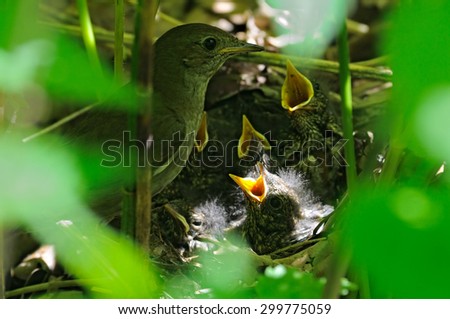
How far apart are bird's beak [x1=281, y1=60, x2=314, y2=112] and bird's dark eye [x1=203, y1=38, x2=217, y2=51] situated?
43 cm

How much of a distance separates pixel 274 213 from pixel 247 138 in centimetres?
38

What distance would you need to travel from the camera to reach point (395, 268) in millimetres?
567

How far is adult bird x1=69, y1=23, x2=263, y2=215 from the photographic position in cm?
229

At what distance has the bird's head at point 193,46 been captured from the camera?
2441mm

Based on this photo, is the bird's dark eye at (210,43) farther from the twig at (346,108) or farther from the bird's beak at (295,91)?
the twig at (346,108)

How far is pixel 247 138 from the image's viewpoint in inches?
114

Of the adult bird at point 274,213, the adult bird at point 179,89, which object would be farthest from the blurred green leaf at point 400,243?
the adult bird at point 274,213

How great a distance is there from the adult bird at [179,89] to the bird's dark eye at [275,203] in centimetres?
43

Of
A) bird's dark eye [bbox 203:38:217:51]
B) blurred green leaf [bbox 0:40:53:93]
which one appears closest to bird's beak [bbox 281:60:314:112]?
bird's dark eye [bbox 203:38:217:51]

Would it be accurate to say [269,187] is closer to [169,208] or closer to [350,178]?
[169,208]

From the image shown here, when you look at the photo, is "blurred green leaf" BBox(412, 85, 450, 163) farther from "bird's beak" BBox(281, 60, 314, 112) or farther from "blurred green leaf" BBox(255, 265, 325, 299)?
"bird's beak" BBox(281, 60, 314, 112)

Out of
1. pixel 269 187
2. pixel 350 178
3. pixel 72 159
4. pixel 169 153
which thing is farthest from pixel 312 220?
pixel 72 159

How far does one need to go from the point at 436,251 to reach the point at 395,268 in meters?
0.04

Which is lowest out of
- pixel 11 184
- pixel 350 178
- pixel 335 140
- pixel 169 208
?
pixel 169 208
